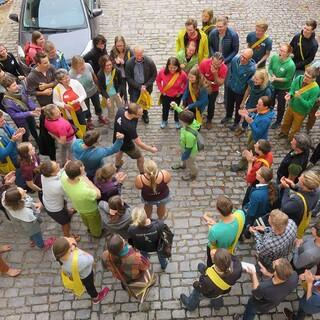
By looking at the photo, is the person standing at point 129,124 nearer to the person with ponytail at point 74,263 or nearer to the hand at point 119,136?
the hand at point 119,136

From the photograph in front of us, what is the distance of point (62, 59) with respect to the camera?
797 centimetres

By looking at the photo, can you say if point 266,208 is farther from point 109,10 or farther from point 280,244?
point 109,10

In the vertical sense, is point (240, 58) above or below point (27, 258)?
above

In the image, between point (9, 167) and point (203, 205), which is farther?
point (203, 205)

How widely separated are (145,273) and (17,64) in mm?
5428

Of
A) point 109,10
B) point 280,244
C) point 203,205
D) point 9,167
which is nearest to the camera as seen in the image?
point 280,244

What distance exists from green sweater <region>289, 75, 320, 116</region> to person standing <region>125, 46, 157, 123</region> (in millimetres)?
2677

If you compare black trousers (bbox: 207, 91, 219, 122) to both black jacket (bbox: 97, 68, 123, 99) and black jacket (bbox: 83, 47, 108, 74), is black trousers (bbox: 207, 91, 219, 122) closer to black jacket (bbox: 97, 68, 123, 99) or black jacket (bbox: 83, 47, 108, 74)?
black jacket (bbox: 97, 68, 123, 99)

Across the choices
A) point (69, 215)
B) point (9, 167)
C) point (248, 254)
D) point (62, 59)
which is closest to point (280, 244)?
point (248, 254)

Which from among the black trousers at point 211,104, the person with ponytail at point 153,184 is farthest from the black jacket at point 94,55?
the person with ponytail at point 153,184

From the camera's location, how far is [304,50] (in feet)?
26.5

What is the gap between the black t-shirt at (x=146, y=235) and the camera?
500cm

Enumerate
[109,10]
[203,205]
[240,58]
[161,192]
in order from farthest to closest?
[109,10] → [240,58] → [203,205] → [161,192]

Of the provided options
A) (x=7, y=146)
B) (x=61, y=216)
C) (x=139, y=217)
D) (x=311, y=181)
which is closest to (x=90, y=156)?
(x=61, y=216)
